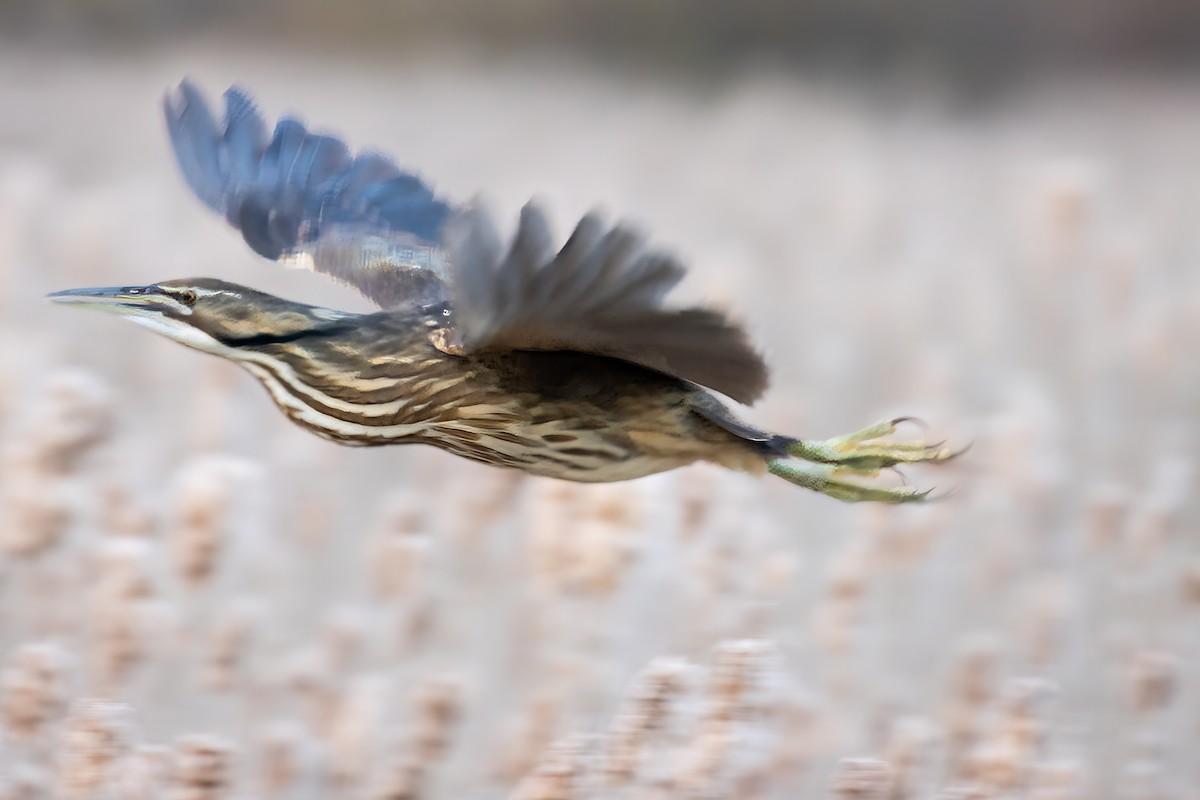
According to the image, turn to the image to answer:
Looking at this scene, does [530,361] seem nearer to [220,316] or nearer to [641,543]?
[220,316]

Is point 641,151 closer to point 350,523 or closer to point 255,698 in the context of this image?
point 350,523

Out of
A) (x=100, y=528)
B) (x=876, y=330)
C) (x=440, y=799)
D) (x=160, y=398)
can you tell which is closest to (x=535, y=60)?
(x=876, y=330)

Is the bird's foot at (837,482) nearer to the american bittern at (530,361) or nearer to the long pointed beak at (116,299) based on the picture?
the american bittern at (530,361)

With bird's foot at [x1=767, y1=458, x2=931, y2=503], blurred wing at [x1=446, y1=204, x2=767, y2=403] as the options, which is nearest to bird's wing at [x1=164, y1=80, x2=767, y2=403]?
blurred wing at [x1=446, y1=204, x2=767, y2=403]

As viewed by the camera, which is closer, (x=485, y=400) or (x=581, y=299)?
(x=581, y=299)

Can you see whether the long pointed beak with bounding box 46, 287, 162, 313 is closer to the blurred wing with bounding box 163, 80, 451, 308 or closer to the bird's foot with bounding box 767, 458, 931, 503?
the blurred wing with bounding box 163, 80, 451, 308

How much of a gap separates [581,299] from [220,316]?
0.25 metres

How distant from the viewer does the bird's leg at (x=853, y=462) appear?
91cm

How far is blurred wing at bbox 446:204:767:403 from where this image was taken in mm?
675

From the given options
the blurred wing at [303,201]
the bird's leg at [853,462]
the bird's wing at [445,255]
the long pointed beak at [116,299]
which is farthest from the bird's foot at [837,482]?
the long pointed beak at [116,299]

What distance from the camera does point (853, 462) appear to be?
3.03ft

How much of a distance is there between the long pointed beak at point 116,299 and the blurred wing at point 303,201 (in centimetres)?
19

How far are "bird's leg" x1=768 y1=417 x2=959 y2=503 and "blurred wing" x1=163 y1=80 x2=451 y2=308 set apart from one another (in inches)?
11.4

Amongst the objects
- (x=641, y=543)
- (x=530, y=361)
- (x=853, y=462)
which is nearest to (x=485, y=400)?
(x=530, y=361)
